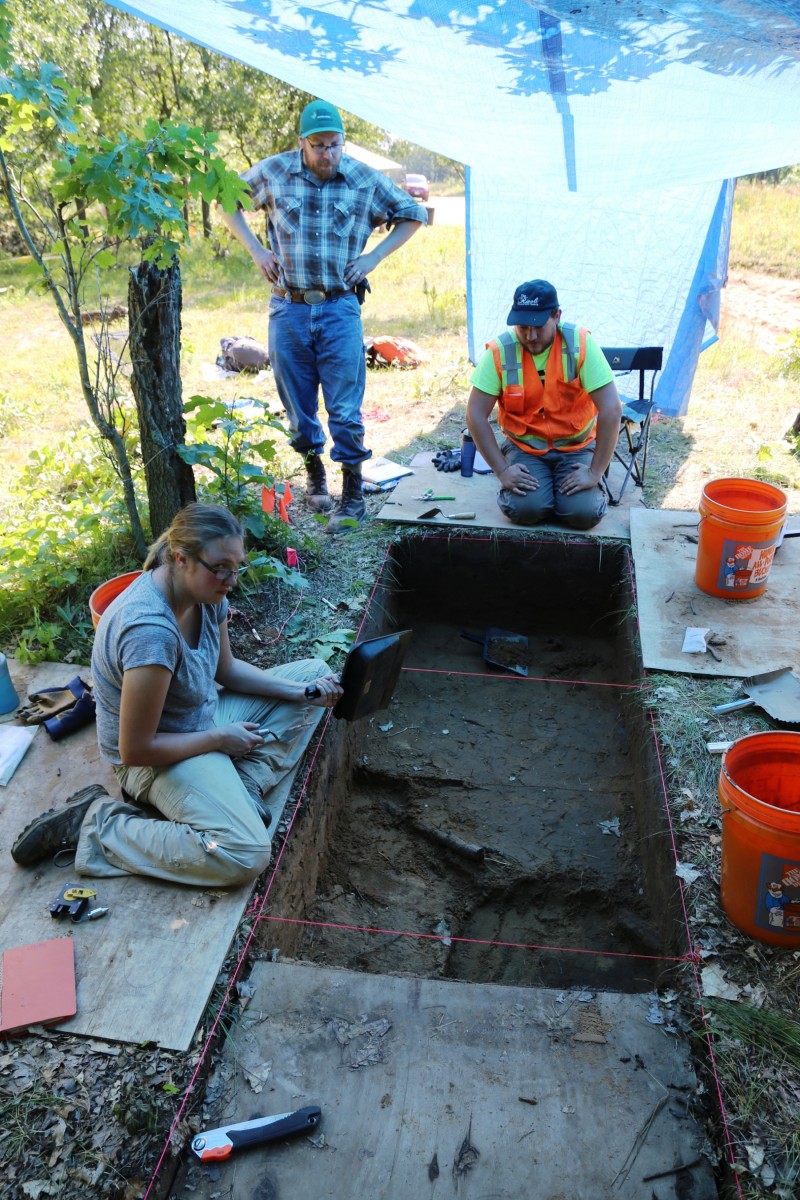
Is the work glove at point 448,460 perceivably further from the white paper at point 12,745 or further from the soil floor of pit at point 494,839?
the white paper at point 12,745

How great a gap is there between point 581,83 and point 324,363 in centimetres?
182

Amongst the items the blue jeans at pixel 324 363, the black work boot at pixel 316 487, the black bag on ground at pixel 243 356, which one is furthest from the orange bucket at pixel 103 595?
the black bag on ground at pixel 243 356

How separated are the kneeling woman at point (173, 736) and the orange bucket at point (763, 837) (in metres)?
1.34

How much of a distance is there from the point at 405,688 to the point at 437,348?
4971 millimetres

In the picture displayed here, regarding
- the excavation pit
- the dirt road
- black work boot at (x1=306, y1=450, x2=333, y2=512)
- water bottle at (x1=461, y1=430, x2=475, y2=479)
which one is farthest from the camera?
the dirt road

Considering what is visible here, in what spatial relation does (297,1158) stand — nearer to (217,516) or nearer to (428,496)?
(217,516)

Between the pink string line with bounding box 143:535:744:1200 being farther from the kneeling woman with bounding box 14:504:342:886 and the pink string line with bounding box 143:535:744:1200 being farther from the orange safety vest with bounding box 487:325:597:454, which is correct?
the orange safety vest with bounding box 487:325:597:454

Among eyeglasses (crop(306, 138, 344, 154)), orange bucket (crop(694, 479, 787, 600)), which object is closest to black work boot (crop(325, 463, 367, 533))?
eyeglasses (crop(306, 138, 344, 154))

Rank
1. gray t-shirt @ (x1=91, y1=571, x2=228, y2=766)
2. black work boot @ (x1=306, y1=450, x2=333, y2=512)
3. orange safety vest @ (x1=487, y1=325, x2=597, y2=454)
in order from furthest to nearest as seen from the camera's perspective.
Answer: black work boot @ (x1=306, y1=450, x2=333, y2=512), orange safety vest @ (x1=487, y1=325, x2=597, y2=454), gray t-shirt @ (x1=91, y1=571, x2=228, y2=766)

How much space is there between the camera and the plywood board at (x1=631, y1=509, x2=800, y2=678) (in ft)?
11.2

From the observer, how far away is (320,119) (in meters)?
4.04

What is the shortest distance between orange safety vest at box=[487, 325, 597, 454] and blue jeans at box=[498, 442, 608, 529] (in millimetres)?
51

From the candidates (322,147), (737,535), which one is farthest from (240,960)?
(322,147)

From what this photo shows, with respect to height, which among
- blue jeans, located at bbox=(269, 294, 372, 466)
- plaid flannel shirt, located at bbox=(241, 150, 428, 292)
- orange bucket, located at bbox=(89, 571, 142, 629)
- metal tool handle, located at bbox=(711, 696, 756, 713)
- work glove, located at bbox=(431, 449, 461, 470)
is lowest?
metal tool handle, located at bbox=(711, 696, 756, 713)
